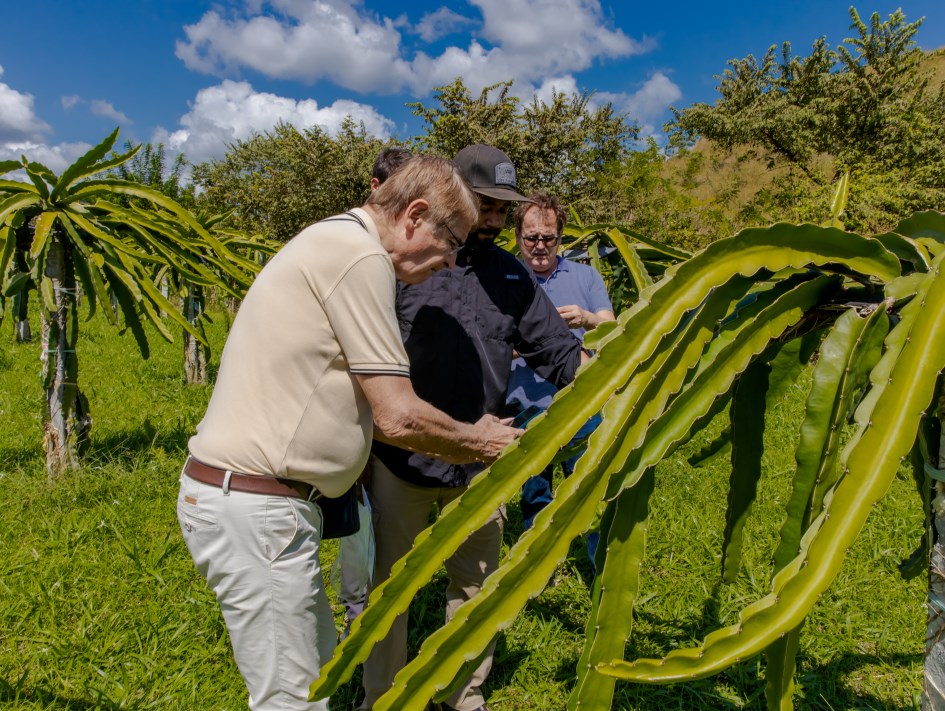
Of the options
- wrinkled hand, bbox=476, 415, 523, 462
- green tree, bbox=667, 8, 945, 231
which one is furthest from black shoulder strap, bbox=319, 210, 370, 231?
green tree, bbox=667, 8, 945, 231

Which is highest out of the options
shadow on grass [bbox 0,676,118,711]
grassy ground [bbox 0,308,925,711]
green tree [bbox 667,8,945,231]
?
Result: green tree [bbox 667,8,945,231]

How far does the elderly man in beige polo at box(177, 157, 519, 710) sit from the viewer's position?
1.49 meters

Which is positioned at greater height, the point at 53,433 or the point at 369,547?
the point at 369,547

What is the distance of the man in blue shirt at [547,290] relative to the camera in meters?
3.10

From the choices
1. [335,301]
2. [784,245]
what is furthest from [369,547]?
[784,245]

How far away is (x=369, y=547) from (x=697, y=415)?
147cm

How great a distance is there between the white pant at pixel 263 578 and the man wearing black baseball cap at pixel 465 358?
2.10 ft

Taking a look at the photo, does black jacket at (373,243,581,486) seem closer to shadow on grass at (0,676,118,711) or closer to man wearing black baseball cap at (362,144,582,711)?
man wearing black baseball cap at (362,144,582,711)

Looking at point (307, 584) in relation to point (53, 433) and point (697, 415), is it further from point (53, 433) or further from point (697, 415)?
point (53, 433)

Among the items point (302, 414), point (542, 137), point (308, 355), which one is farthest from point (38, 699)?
point (542, 137)

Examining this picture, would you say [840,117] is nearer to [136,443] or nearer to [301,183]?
[301,183]

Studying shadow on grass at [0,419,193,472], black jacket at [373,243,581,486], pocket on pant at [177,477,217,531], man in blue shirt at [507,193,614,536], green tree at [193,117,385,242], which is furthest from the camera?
green tree at [193,117,385,242]

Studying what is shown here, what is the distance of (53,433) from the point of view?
12.6 feet

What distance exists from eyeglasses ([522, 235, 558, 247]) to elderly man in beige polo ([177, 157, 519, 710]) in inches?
63.2
